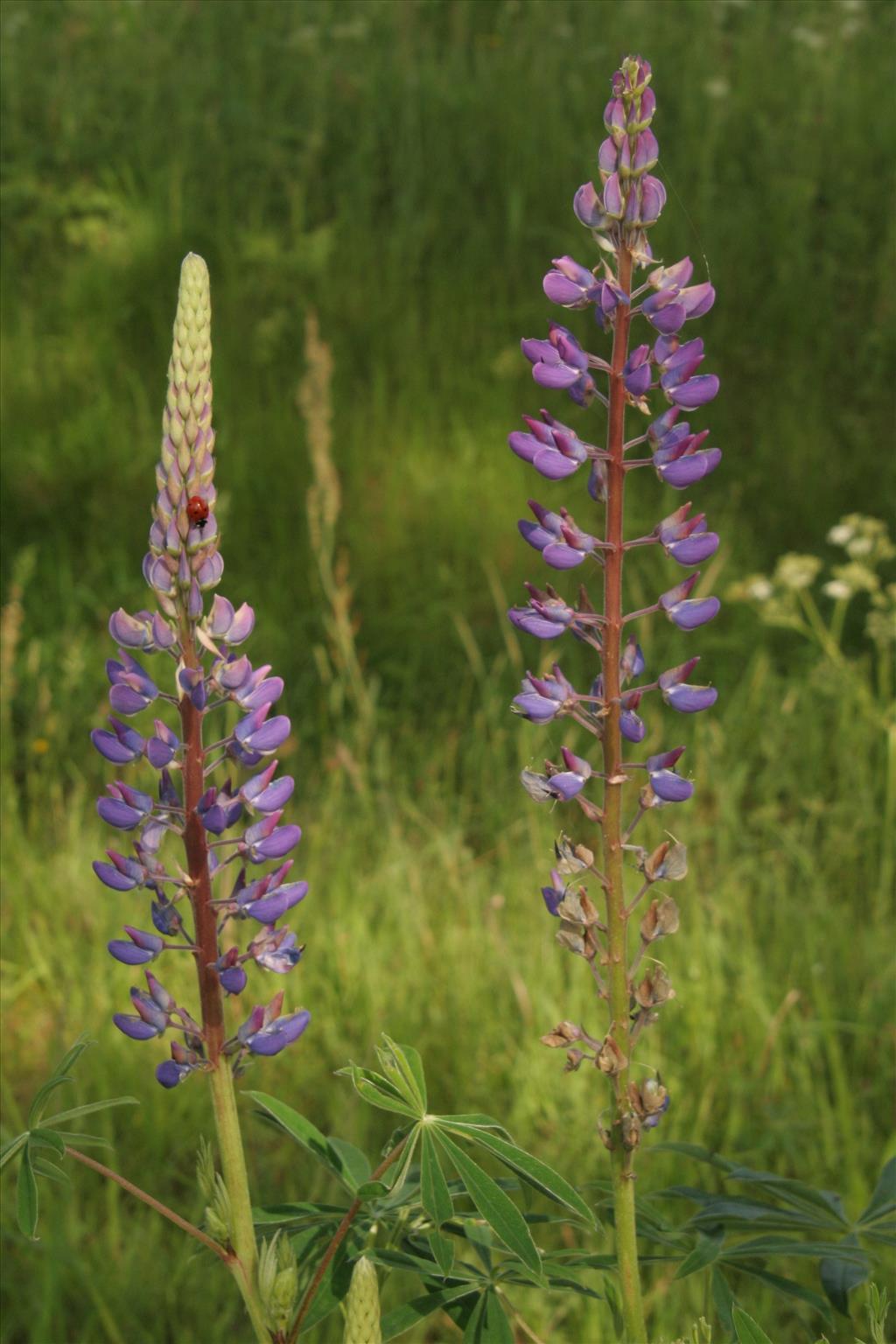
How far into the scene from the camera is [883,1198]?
187 cm

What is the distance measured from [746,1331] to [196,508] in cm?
86

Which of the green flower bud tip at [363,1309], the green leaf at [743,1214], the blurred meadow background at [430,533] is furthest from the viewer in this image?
the blurred meadow background at [430,533]

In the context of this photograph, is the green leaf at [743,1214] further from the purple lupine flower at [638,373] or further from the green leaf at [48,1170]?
the purple lupine flower at [638,373]

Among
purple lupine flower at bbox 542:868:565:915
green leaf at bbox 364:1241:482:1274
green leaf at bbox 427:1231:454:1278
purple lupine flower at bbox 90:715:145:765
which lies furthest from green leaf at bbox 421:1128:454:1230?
purple lupine flower at bbox 90:715:145:765

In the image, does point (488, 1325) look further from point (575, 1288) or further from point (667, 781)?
point (667, 781)

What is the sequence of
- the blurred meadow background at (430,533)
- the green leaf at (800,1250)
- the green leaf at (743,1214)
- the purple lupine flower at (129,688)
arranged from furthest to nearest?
the blurred meadow background at (430,533)
the green leaf at (743,1214)
the green leaf at (800,1250)
the purple lupine flower at (129,688)

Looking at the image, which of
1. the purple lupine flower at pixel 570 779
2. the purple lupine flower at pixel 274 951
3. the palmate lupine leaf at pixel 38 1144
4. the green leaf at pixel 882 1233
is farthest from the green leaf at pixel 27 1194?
the green leaf at pixel 882 1233

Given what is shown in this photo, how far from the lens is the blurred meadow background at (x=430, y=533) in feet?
9.54

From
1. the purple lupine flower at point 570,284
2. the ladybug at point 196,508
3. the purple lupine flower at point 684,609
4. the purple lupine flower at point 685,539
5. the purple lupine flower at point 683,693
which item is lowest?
the purple lupine flower at point 683,693

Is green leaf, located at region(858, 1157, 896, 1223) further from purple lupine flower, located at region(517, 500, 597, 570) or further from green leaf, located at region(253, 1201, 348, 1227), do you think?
purple lupine flower, located at region(517, 500, 597, 570)

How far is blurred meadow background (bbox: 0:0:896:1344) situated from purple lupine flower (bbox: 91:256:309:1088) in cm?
96

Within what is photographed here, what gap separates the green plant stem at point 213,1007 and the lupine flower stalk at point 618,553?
12.1 inches

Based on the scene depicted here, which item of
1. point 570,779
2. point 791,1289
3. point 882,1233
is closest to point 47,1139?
point 570,779

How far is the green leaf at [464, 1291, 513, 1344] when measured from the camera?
157cm
